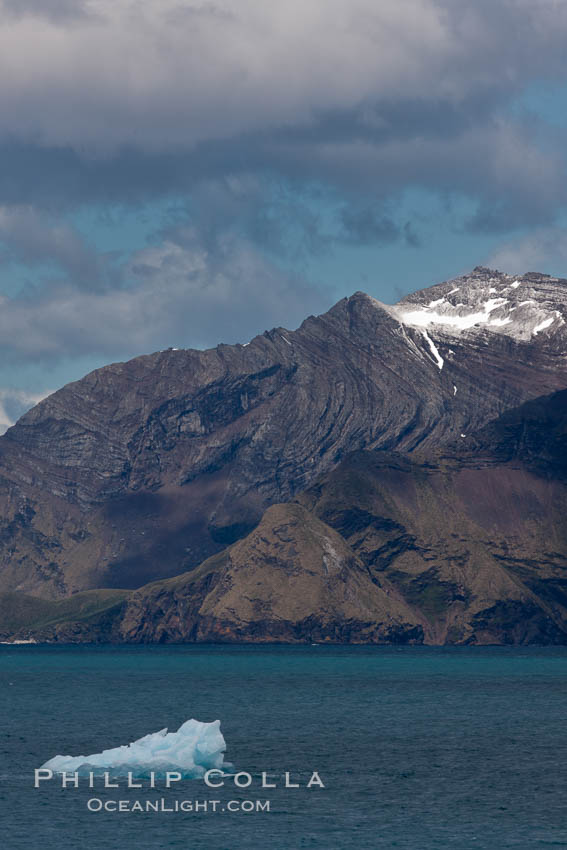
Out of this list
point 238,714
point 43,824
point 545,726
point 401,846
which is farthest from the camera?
point 238,714

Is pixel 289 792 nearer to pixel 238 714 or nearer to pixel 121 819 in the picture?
pixel 121 819

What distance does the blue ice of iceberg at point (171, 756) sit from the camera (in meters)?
118

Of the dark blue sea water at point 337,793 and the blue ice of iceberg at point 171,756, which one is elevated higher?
the blue ice of iceberg at point 171,756

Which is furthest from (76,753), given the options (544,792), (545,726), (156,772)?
(545,726)

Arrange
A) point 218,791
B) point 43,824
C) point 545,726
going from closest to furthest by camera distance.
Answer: point 43,824
point 218,791
point 545,726

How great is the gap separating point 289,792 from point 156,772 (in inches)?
484

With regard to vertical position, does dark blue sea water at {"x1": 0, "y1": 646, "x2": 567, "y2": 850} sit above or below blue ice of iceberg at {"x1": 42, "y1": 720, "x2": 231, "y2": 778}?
below

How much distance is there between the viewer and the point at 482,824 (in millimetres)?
102938

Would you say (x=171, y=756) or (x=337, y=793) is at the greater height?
(x=171, y=756)

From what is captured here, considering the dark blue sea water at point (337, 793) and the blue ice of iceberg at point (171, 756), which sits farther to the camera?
the blue ice of iceberg at point (171, 756)

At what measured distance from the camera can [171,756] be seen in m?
120

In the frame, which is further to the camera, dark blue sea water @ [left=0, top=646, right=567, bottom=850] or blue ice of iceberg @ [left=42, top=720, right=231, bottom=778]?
blue ice of iceberg @ [left=42, top=720, right=231, bottom=778]

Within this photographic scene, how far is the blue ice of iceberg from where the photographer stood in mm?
118062

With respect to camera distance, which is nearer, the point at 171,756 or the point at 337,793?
the point at 337,793
